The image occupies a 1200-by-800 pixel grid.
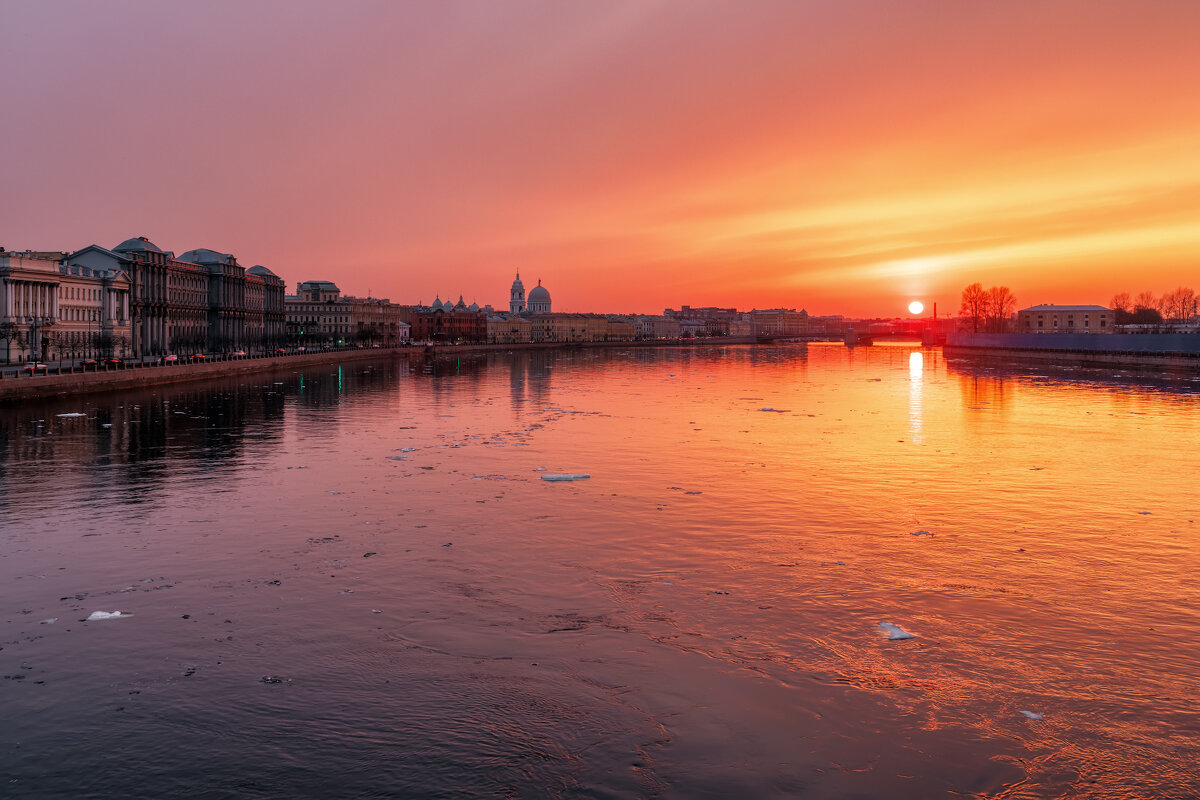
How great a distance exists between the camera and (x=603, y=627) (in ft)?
41.3

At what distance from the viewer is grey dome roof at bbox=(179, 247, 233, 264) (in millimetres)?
145000

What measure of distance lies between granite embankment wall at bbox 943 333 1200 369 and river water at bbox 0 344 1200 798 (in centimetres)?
7598

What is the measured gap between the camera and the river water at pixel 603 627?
347 inches

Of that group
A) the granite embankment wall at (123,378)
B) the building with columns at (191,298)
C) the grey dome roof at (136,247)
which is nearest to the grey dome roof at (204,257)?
the building with columns at (191,298)

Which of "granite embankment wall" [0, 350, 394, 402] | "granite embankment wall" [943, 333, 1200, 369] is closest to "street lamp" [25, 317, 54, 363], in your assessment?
"granite embankment wall" [0, 350, 394, 402]

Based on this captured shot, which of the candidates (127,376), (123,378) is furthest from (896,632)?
(127,376)

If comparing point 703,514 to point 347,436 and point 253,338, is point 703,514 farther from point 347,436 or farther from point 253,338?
point 253,338

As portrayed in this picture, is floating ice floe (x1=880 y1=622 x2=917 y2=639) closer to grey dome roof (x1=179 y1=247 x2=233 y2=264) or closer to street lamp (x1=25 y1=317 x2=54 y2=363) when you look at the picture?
street lamp (x1=25 y1=317 x2=54 y2=363)

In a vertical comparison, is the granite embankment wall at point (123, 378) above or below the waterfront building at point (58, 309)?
below

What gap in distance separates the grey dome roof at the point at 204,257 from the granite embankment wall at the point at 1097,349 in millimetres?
119931

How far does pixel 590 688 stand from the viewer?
34.5 feet

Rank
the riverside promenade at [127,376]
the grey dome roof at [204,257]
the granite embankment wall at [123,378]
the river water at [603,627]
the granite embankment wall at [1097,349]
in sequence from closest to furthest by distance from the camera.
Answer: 1. the river water at [603,627]
2. the granite embankment wall at [123,378]
3. the riverside promenade at [127,376]
4. the granite embankment wall at [1097,349]
5. the grey dome roof at [204,257]

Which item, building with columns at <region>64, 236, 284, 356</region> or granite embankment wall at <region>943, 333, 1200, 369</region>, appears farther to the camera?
building with columns at <region>64, 236, 284, 356</region>

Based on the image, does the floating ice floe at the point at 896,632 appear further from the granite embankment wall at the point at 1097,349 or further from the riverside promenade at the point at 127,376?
the granite embankment wall at the point at 1097,349
